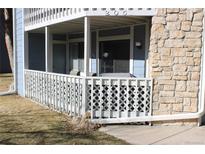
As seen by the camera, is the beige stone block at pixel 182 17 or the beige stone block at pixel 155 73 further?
the beige stone block at pixel 155 73

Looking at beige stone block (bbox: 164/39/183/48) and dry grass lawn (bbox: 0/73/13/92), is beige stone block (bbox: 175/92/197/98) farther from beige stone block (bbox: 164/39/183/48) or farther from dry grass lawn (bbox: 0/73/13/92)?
dry grass lawn (bbox: 0/73/13/92)

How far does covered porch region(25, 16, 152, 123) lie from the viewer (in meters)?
7.08

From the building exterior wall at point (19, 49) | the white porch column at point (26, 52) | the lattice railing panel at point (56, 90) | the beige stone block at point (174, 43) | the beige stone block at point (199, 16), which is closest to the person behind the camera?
the beige stone block at point (199, 16)

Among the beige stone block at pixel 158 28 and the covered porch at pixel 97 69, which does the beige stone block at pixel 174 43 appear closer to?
the beige stone block at pixel 158 28

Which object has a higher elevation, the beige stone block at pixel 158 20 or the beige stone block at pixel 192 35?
the beige stone block at pixel 158 20

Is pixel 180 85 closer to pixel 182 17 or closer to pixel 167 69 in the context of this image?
pixel 167 69

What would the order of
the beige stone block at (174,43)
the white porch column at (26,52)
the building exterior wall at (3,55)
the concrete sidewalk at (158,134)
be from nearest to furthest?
the concrete sidewalk at (158,134)
the beige stone block at (174,43)
the white porch column at (26,52)
the building exterior wall at (3,55)

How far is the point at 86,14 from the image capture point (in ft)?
23.1

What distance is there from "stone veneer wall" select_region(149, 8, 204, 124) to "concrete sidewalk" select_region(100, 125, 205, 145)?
0.49 metres

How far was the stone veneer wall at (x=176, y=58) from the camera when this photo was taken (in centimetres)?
671

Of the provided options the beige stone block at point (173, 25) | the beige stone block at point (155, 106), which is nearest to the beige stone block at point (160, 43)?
the beige stone block at point (173, 25)

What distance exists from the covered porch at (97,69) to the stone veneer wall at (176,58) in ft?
1.22


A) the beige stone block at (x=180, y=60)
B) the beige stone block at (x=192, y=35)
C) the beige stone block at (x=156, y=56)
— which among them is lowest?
the beige stone block at (x=180, y=60)

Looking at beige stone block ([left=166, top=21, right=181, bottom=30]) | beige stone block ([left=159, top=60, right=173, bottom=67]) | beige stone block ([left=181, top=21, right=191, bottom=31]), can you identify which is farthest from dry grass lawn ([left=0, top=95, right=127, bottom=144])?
beige stone block ([left=181, top=21, right=191, bottom=31])
